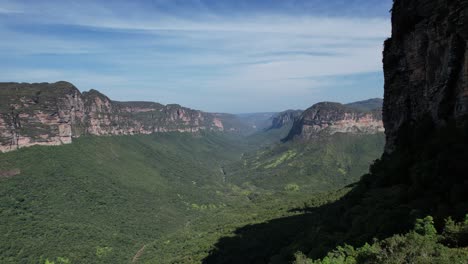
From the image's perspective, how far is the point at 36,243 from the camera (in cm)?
9038

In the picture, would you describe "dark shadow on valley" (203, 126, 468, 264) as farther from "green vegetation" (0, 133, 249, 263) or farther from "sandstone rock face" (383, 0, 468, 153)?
"green vegetation" (0, 133, 249, 263)

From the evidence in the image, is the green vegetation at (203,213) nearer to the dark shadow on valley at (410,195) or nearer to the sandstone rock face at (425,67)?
the dark shadow on valley at (410,195)

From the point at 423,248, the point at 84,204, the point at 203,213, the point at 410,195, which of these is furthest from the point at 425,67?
the point at 203,213

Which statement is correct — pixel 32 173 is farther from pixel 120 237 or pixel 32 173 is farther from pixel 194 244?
pixel 194 244

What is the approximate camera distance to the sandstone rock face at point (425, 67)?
24.8m

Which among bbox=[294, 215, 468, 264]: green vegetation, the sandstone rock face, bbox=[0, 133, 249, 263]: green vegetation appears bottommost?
bbox=[0, 133, 249, 263]: green vegetation

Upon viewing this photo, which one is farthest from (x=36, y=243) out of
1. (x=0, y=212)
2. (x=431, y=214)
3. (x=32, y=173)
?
(x=431, y=214)

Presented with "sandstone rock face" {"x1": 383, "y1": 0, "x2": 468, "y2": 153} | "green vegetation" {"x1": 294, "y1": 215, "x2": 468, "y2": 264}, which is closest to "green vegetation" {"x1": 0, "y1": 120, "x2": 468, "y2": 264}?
"green vegetation" {"x1": 294, "y1": 215, "x2": 468, "y2": 264}

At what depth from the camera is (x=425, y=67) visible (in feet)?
110

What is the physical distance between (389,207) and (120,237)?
321ft

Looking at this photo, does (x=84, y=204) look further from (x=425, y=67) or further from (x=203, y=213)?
(x=425, y=67)

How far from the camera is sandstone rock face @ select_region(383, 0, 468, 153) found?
24828mm

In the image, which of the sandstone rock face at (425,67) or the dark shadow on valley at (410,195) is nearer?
the dark shadow on valley at (410,195)

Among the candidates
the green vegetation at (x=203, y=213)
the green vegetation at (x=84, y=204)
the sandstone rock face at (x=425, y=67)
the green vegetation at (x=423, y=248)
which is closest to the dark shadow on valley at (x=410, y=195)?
the green vegetation at (x=203, y=213)
